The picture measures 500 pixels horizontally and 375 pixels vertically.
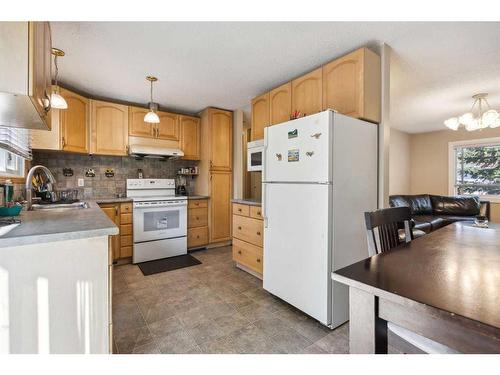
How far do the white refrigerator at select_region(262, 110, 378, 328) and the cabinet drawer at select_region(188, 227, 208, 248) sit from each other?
1876 mm

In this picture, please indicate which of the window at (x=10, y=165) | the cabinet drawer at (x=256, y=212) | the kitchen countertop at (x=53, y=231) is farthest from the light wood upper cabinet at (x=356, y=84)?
the window at (x=10, y=165)

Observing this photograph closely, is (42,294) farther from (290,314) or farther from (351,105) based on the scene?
(351,105)

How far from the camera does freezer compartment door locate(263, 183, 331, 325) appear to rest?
178 centimetres

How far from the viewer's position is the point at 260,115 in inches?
124

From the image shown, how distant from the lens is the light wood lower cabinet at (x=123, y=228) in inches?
124

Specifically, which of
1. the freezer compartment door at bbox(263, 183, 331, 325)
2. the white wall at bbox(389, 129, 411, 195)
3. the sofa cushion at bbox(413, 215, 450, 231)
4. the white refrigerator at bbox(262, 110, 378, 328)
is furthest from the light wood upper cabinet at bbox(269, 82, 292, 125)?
the white wall at bbox(389, 129, 411, 195)

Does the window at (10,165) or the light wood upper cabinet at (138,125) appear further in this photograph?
the light wood upper cabinet at (138,125)

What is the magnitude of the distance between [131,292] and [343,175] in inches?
91.9

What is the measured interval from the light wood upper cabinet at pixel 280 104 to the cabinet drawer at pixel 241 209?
1106 millimetres

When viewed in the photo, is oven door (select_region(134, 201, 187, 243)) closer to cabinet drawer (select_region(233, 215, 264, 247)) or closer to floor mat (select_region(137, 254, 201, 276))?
floor mat (select_region(137, 254, 201, 276))

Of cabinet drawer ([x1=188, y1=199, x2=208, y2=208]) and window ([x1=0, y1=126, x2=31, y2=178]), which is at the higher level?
window ([x1=0, y1=126, x2=31, y2=178])

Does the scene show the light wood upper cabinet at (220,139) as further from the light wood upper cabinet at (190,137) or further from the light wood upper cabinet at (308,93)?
the light wood upper cabinet at (308,93)

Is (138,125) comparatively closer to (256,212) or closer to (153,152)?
(153,152)

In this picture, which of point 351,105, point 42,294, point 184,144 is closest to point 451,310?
point 42,294
